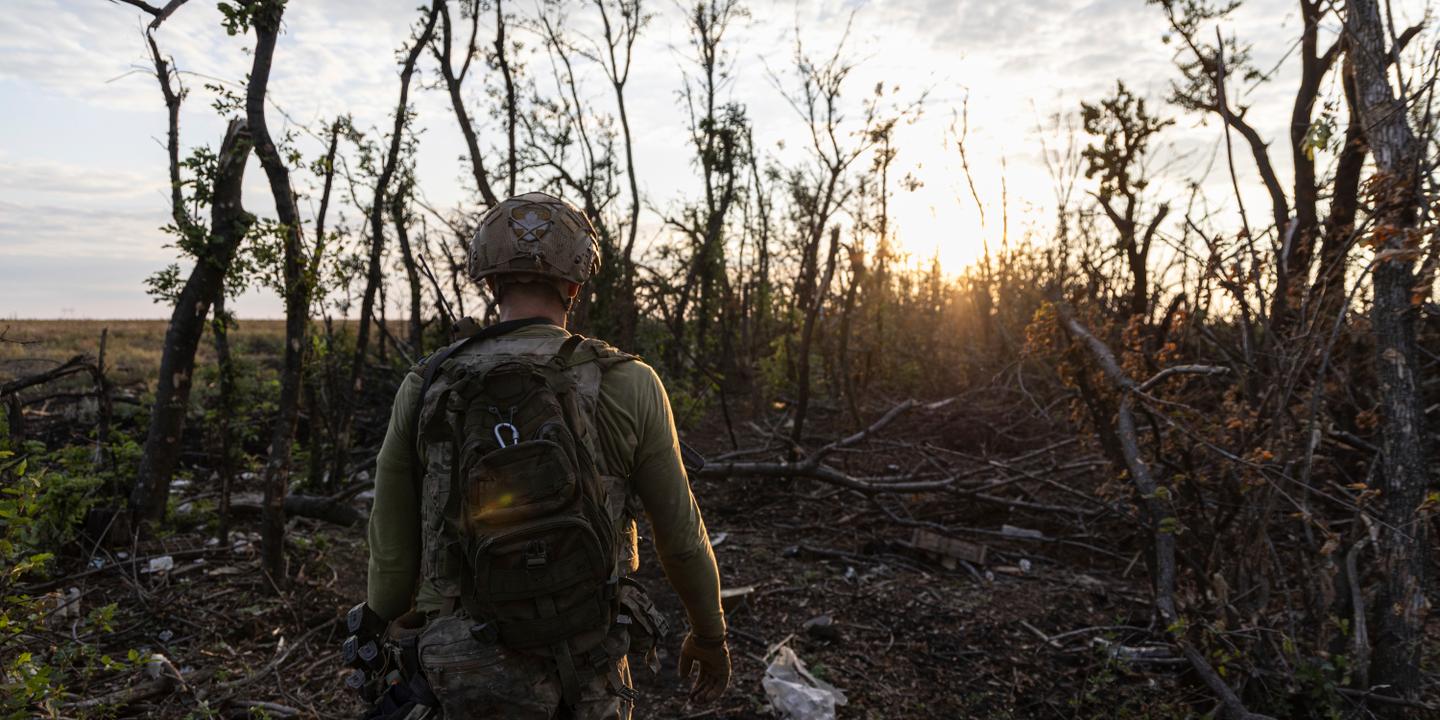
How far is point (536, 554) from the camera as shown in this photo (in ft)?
6.13

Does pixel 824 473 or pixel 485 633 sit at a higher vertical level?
pixel 485 633

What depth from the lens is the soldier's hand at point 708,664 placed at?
7.92ft

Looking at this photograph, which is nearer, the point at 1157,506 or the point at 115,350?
the point at 1157,506

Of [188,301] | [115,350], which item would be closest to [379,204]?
[188,301]

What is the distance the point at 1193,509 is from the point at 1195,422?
1.56 feet

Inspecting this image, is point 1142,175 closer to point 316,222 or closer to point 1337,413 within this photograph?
point 1337,413

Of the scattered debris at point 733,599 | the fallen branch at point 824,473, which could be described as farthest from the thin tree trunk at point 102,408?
the scattered debris at point 733,599

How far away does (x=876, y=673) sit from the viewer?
4676 millimetres

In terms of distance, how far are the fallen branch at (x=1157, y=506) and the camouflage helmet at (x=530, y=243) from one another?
3.16m

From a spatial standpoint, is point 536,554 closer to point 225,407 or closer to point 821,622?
point 821,622

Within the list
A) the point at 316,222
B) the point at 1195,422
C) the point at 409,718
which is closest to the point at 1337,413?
the point at 1195,422

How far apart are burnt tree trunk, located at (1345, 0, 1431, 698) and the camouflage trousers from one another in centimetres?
347

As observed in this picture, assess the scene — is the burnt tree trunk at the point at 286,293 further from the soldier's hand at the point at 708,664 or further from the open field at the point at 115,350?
the open field at the point at 115,350

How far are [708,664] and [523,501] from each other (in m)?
0.93
